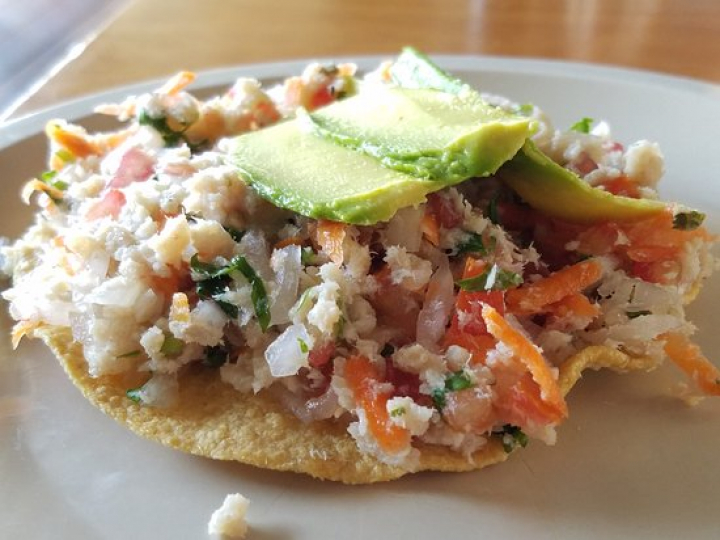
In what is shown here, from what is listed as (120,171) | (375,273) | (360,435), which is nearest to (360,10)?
(120,171)

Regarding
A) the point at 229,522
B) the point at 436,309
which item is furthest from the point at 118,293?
the point at 436,309

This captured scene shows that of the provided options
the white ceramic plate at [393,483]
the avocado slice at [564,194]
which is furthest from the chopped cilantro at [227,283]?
the avocado slice at [564,194]

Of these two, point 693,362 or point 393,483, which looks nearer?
point 393,483

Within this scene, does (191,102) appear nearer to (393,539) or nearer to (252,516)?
(252,516)

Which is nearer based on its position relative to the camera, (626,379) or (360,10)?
(626,379)

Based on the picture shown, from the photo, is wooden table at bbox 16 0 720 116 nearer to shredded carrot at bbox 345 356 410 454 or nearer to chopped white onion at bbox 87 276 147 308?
chopped white onion at bbox 87 276 147 308

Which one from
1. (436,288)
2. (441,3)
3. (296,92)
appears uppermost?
(296,92)

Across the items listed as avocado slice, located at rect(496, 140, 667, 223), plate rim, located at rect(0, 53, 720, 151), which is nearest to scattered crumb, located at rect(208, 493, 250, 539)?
avocado slice, located at rect(496, 140, 667, 223)

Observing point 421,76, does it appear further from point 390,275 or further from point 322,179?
point 390,275
